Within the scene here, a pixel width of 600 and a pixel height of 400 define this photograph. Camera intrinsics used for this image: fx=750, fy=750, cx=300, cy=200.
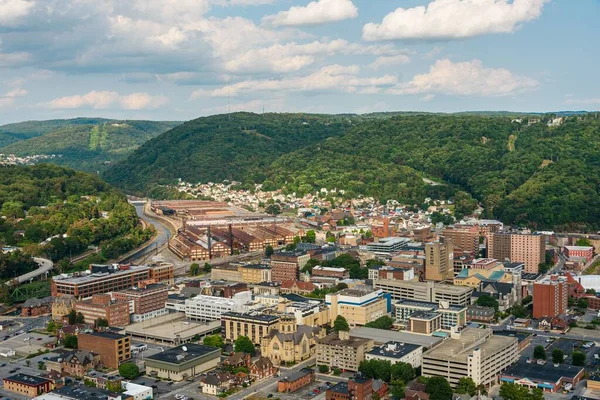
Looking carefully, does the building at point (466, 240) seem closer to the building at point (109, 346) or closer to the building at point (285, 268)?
the building at point (285, 268)

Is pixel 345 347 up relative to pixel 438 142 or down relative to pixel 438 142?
down

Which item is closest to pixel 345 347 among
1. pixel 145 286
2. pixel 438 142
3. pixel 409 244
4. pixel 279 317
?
pixel 279 317

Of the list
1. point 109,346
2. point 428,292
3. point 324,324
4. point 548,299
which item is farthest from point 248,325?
point 548,299

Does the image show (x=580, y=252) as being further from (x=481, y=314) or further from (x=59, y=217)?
(x=59, y=217)

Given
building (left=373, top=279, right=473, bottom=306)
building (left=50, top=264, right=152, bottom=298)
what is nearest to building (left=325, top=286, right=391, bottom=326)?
building (left=373, top=279, right=473, bottom=306)

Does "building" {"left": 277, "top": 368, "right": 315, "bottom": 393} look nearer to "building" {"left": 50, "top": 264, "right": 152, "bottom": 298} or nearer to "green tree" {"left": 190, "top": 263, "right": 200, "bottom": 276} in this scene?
"building" {"left": 50, "top": 264, "right": 152, "bottom": 298}

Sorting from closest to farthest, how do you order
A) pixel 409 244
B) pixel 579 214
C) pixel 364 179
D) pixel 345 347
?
pixel 345 347
pixel 409 244
pixel 579 214
pixel 364 179

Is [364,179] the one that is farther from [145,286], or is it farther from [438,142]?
[145,286]
